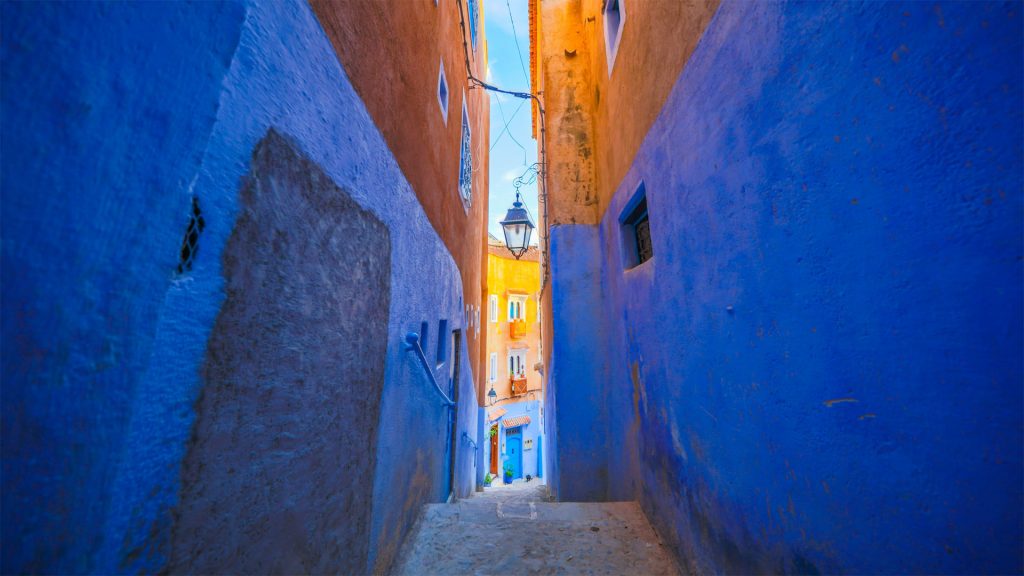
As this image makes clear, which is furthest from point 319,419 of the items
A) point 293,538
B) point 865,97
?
point 865,97

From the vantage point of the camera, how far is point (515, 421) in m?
22.3

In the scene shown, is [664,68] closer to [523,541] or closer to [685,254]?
[685,254]

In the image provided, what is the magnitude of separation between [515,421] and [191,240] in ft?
74.2

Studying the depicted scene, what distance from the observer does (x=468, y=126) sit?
7.69 meters

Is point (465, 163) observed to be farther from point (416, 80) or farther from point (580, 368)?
point (580, 368)

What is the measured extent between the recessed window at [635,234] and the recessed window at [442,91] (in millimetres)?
2843

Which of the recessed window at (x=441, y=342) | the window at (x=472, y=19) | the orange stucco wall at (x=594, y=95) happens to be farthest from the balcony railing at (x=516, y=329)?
the recessed window at (x=441, y=342)

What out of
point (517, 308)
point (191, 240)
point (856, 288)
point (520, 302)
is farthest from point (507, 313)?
point (191, 240)

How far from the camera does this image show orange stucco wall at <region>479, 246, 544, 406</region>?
857 inches

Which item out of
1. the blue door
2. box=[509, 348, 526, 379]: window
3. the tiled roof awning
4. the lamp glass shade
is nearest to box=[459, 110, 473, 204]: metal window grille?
the lamp glass shade

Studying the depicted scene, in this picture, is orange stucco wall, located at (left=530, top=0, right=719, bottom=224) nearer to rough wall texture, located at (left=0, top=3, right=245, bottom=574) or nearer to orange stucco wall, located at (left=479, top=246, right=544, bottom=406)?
rough wall texture, located at (left=0, top=3, right=245, bottom=574)

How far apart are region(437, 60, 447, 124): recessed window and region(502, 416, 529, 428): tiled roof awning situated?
19196 mm

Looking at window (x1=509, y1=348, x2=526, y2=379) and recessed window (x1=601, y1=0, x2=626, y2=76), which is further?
window (x1=509, y1=348, x2=526, y2=379)

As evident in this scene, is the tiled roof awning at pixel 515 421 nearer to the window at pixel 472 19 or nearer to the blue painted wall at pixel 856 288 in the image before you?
the window at pixel 472 19
